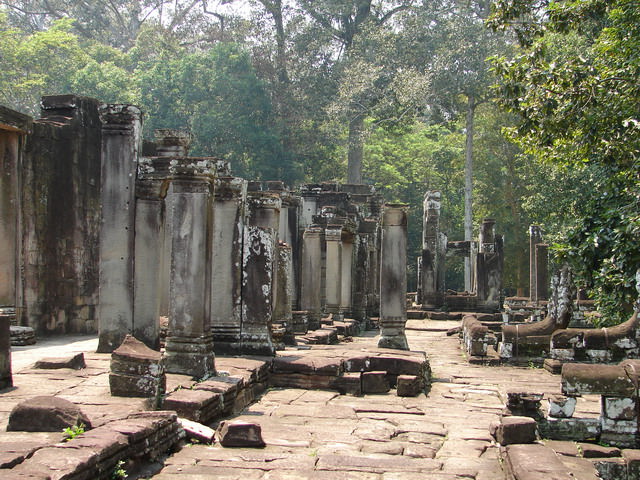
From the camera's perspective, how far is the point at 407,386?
10195 mm

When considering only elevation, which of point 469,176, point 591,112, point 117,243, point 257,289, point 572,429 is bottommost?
point 572,429

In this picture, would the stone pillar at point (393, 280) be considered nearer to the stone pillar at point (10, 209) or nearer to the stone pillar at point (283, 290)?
the stone pillar at point (283, 290)

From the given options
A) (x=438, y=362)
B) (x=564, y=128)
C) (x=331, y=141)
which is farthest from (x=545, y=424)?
(x=331, y=141)

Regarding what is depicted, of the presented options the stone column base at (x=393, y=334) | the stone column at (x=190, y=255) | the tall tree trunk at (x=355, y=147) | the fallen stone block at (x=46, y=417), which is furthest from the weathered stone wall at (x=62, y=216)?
the tall tree trunk at (x=355, y=147)

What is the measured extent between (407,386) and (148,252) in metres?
3.81

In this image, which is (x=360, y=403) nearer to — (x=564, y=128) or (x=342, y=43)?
(x=564, y=128)

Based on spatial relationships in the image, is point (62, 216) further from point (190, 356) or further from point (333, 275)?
point (333, 275)

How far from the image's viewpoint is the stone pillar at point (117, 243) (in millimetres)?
10430

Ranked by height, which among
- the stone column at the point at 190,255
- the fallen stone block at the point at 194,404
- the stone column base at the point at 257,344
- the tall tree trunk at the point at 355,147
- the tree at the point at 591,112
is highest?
the tall tree trunk at the point at 355,147

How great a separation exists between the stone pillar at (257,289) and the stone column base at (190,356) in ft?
6.05

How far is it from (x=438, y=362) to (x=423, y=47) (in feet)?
79.6

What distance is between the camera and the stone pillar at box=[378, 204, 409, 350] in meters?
13.7

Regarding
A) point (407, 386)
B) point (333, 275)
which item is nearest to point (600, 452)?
point (407, 386)

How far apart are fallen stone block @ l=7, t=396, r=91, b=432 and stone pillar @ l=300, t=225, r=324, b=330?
1021 cm
